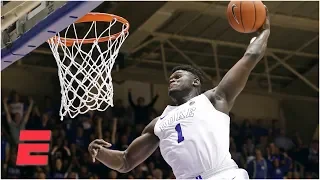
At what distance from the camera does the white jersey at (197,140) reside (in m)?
3.72

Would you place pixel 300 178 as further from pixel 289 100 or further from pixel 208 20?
pixel 289 100

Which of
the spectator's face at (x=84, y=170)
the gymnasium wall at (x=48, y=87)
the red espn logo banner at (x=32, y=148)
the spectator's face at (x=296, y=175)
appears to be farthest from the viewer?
the gymnasium wall at (x=48, y=87)

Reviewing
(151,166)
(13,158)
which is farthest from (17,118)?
(151,166)

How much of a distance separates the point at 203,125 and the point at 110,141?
6.40m

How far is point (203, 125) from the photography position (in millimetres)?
3771

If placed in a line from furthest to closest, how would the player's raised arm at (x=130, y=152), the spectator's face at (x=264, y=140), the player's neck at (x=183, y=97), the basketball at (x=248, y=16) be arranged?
the spectator's face at (x=264, y=140), the player's raised arm at (x=130, y=152), the player's neck at (x=183, y=97), the basketball at (x=248, y=16)

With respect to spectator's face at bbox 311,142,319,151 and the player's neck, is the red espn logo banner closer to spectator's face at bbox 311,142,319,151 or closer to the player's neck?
the player's neck

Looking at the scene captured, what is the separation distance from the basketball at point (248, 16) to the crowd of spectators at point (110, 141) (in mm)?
5022

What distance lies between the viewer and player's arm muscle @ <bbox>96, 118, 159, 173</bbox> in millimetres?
4180

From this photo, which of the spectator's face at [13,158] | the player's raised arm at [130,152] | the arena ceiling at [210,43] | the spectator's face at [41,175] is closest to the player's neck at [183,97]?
the player's raised arm at [130,152]

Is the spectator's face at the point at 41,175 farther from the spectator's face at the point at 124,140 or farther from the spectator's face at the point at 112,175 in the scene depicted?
the spectator's face at the point at 124,140

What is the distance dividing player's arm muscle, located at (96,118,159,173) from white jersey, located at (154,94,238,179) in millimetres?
294

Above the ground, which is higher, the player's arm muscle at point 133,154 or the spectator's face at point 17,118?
the player's arm muscle at point 133,154

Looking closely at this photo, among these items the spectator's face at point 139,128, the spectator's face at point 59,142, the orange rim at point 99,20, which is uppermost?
the orange rim at point 99,20
